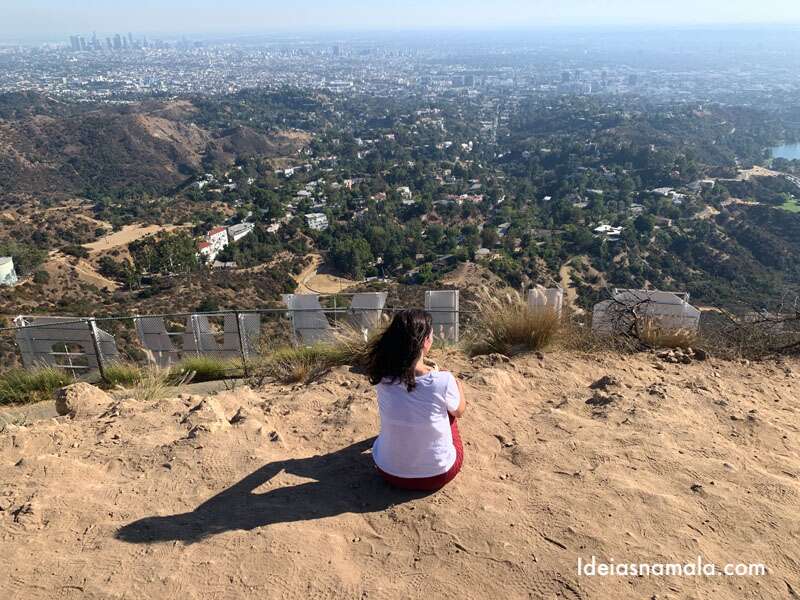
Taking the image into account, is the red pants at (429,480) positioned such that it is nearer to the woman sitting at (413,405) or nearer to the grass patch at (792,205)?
the woman sitting at (413,405)

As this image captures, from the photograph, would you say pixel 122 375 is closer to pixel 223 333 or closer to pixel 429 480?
pixel 223 333

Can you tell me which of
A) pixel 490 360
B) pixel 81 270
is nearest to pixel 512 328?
pixel 490 360

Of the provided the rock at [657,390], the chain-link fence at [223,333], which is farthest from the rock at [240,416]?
the rock at [657,390]

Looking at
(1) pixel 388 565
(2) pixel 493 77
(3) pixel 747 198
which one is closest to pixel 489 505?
(1) pixel 388 565

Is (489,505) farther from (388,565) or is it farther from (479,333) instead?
(479,333)

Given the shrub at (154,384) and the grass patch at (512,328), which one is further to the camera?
the grass patch at (512,328)

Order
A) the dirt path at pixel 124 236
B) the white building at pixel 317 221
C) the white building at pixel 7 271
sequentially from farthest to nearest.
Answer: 1. the white building at pixel 317 221
2. the dirt path at pixel 124 236
3. the white building at pixel 7 271
